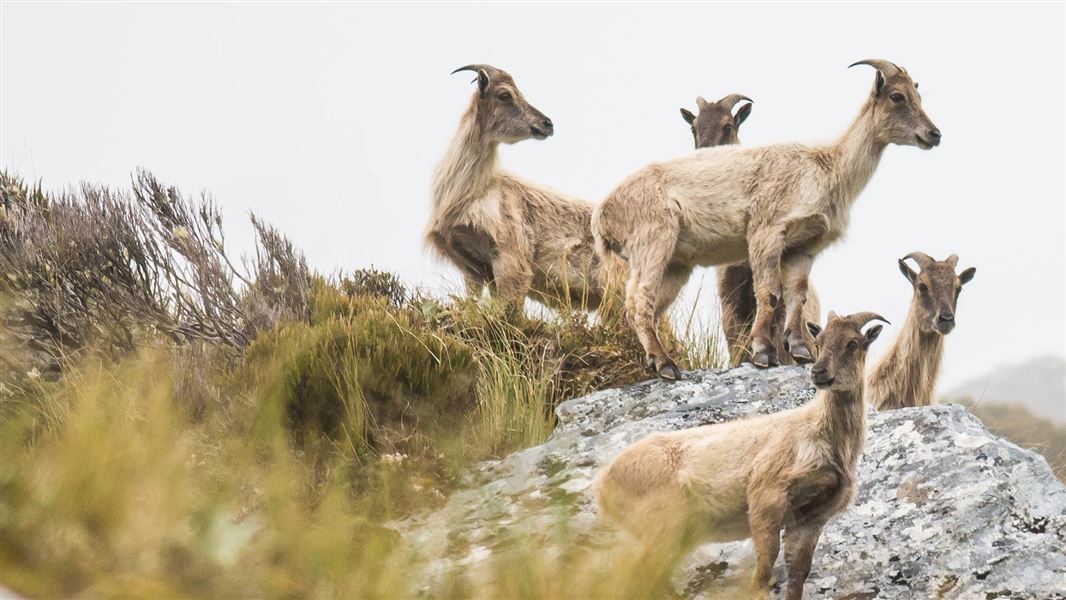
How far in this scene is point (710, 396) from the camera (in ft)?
26.9

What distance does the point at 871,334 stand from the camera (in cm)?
609

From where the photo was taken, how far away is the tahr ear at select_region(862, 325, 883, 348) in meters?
6.05

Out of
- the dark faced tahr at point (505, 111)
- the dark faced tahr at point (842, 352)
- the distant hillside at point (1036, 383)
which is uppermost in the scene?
the dark faced tahr at point (505, 111)

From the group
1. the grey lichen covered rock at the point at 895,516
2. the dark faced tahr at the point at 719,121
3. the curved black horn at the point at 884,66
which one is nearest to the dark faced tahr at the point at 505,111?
the dark faced tahr at the point at 719,121

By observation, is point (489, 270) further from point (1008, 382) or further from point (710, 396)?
point (1008, 382)

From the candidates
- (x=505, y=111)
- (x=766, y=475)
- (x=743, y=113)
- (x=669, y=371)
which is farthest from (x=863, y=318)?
(x=743, y=113)

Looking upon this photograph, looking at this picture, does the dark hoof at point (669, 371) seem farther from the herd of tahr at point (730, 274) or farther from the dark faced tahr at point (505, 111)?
the dark faced tahr at point (505, 111)

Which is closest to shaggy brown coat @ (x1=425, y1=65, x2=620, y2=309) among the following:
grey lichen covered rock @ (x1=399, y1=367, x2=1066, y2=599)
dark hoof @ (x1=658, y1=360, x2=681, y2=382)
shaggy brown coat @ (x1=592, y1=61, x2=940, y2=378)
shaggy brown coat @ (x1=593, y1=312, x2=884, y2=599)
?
shaggy brown coat @ (x1=592, y1=61, x2=940, y2=378)

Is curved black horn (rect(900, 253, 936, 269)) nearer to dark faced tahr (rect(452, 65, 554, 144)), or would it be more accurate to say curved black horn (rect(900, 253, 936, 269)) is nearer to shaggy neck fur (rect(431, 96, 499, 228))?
dark faced tahr (rect(452, 65, 554, 144))

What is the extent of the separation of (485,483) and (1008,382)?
3850 inches

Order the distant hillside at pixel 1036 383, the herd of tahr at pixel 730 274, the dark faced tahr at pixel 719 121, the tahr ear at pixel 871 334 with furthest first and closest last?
the distant hillside at pixel 1036 383 → the dark faced tahr at pixel 719 121 → the tahr ear at pixel 871 334 → the herd of tahr at pixel 730 274

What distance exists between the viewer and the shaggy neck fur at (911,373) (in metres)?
9.08

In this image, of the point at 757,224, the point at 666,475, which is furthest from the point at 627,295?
the point at 666,475

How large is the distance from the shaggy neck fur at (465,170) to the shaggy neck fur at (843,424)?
17.7 feet
